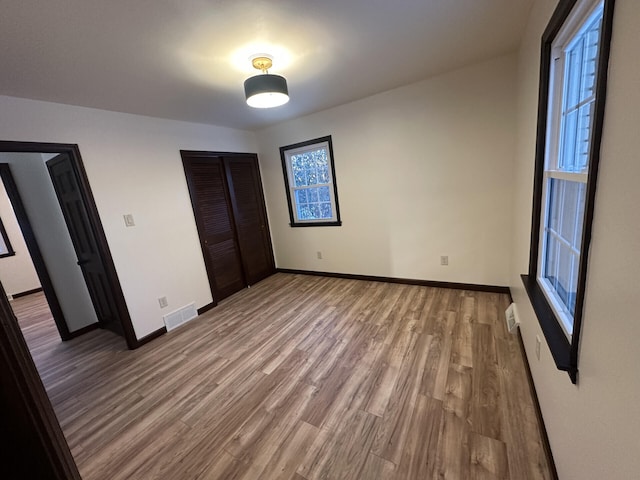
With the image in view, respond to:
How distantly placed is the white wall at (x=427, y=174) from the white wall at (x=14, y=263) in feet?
17.7

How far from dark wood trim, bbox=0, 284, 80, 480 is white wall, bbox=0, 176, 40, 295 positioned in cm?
632

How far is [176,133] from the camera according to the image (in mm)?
3174

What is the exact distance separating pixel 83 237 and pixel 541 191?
4224 millimetres

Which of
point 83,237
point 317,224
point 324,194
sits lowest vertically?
point 317,224

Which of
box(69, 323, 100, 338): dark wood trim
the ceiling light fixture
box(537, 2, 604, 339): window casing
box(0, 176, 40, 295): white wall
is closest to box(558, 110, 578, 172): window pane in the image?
box(537, 2, 604, 339): window casing

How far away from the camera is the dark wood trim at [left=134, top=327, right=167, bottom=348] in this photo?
9.12 ft

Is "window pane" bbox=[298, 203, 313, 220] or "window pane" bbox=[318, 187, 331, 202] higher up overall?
"window pane" bbox=[318, 187, 331, 202]

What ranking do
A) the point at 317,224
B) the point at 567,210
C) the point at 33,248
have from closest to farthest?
Answer: the point at 567,210, the point at 33,248, the point at 317,224


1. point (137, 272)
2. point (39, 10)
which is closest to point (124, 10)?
point (39, 10)

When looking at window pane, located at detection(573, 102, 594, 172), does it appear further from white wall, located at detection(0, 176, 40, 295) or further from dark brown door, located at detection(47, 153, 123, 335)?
white wall, located at detection(0, 176, 40, 295)

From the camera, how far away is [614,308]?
0.72 m

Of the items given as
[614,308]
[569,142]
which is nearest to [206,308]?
[614,308]

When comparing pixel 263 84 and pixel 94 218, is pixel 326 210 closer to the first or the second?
pixel 263 84

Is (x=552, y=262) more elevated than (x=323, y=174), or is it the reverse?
(x=323, y=174)
